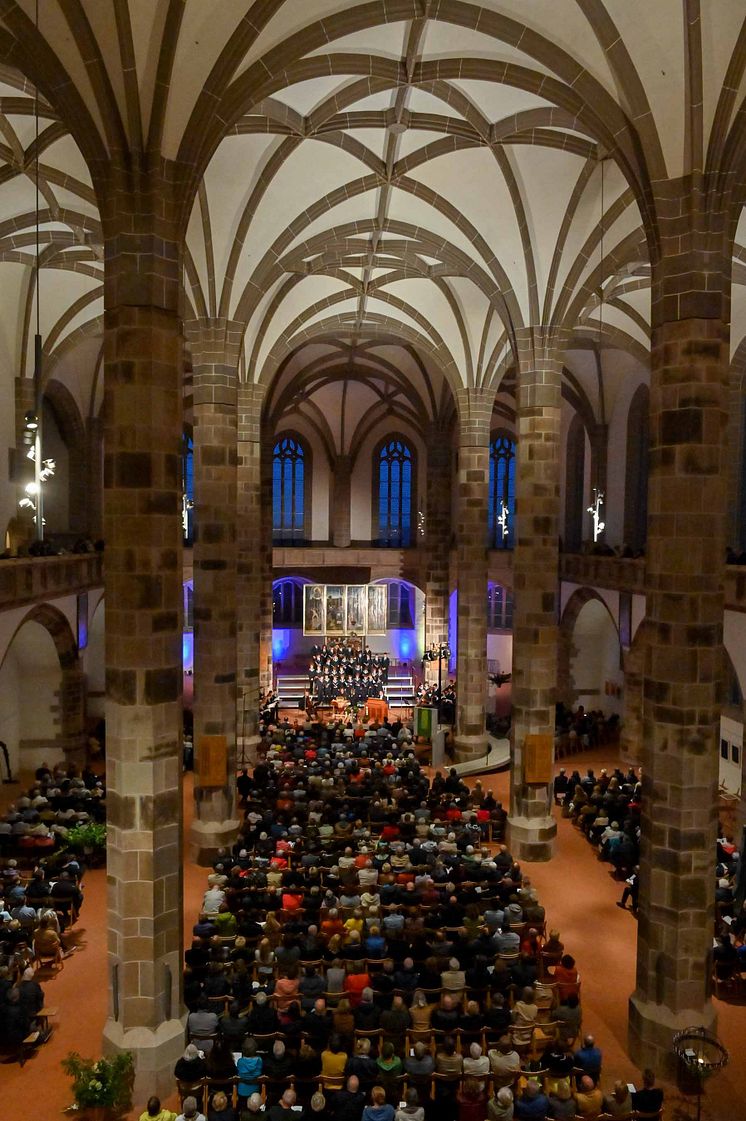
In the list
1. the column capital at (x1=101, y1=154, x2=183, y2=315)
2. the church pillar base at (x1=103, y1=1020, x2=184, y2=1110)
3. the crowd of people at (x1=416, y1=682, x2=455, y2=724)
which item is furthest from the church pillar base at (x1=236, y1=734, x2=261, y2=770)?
the column capital at (x1=101, y1=154, x2=183, y2=315)

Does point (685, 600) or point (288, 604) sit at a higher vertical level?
point (685, 600)

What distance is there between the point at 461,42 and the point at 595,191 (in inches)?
155

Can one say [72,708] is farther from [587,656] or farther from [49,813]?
[587,656]

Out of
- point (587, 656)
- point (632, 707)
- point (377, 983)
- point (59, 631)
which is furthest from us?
point (587, 656)

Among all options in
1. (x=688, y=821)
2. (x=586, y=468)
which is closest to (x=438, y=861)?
(x=688, y=821)

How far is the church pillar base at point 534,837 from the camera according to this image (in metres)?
16.5

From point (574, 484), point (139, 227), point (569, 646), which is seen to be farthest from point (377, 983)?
point (574, 484)

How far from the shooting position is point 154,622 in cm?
921

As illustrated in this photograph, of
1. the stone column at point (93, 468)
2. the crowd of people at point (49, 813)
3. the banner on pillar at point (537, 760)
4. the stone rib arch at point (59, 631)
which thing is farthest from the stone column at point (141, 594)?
the stone column at point (93, 468)

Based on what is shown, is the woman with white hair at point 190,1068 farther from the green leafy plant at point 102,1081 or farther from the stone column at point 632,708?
the stone column at point 632,708

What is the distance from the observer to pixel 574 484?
29859 mm

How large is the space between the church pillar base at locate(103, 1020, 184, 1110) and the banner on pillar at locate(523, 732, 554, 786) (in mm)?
8843

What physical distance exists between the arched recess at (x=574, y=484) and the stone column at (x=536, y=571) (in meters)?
13.3

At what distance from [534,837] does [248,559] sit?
9898 millimetres
